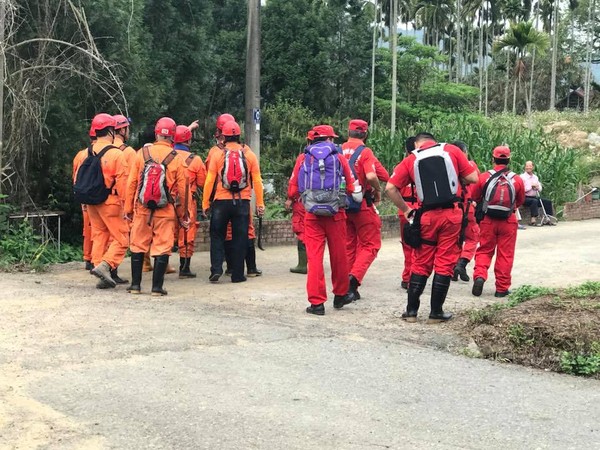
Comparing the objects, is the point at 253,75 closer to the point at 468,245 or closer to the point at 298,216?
the point at 298,216

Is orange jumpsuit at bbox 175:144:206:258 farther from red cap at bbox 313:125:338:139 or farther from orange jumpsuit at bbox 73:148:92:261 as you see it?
red cap at bbox 313:125:338:139

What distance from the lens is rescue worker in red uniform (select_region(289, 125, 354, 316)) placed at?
25.4 ft

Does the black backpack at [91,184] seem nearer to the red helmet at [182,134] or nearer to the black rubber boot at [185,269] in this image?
the red helmet at [182,134]

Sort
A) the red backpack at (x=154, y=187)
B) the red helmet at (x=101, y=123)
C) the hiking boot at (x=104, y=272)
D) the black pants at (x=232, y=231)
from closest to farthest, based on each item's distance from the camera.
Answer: the red backpack at (x=154, y=187)
the hiking boot at (x=104, y=272)
the red helmet at (x=101, y=123)
the black pants at (x=232, y=231)

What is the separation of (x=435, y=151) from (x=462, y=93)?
36398 millimetres

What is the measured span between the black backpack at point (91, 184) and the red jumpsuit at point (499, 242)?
4.50 meters

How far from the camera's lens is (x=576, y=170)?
23.6 metres

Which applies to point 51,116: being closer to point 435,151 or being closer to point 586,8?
point 435,151

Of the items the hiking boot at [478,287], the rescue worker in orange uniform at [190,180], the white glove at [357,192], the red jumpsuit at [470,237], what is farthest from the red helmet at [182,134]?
the hiking boot at [478,287]

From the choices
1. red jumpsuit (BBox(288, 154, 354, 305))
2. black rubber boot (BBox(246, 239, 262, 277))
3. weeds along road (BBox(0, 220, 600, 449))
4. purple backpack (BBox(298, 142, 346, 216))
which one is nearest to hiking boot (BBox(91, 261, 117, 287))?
Answer: weeds along road (BBox(0, 220, 600, 449))

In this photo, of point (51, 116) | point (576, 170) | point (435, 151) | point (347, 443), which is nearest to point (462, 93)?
point (576, 170)

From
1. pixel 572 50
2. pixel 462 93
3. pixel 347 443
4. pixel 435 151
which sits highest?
pixel 572 50

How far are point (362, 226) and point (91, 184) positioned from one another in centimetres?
323

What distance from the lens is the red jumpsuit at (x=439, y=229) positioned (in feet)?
24.0
